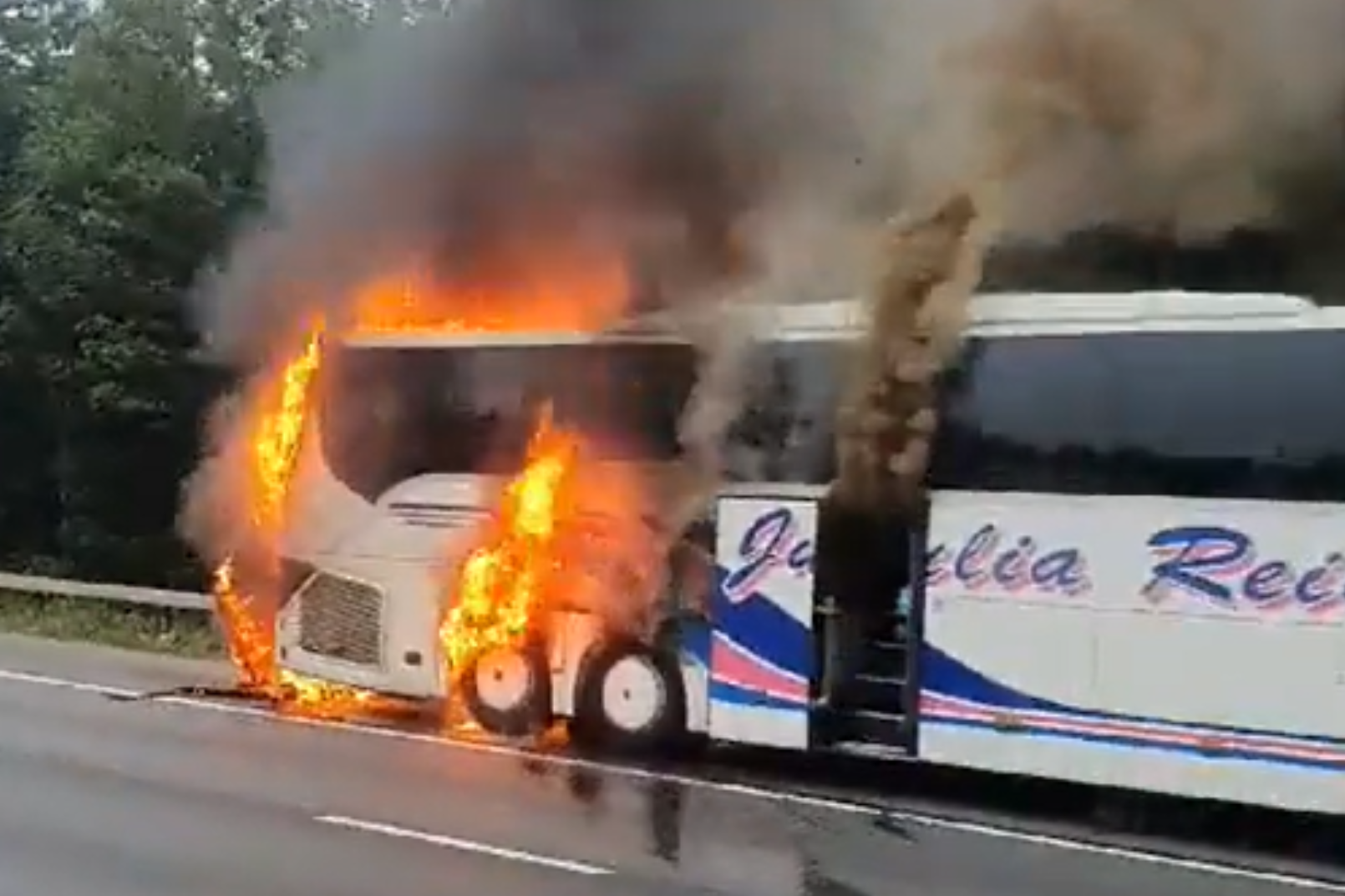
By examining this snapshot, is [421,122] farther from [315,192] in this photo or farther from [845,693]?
[845,693]

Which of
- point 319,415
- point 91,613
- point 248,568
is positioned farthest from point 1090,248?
point 91,613

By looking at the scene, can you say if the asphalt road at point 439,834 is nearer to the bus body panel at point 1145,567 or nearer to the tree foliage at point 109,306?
the bus body panel at point 1145,567

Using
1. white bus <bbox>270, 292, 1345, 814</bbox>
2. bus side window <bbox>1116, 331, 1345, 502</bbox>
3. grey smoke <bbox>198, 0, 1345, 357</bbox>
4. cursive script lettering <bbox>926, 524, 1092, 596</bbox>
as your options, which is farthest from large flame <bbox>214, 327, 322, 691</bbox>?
bus side window <bbox>1116, 331, 1345, 502</bbox>

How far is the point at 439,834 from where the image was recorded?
1056 centimetres

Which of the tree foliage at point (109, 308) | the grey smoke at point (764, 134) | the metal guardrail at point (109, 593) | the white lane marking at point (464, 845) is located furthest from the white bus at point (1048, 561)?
the tree foliage at point (109, 308)

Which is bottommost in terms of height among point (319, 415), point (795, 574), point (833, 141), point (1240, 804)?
point (1240, 804)

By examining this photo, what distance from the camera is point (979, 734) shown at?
38.9 feet

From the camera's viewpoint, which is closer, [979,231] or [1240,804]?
[1240,804]

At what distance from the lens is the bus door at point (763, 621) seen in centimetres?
1259

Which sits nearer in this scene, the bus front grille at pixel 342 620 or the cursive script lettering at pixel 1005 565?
the cursive script lettering at pixel 1005 565

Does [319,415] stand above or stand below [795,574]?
above

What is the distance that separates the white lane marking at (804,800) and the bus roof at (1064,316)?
2602 millimetres

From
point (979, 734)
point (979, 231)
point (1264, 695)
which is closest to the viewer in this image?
point (1264, 695)

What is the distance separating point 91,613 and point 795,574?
11.8 meters
